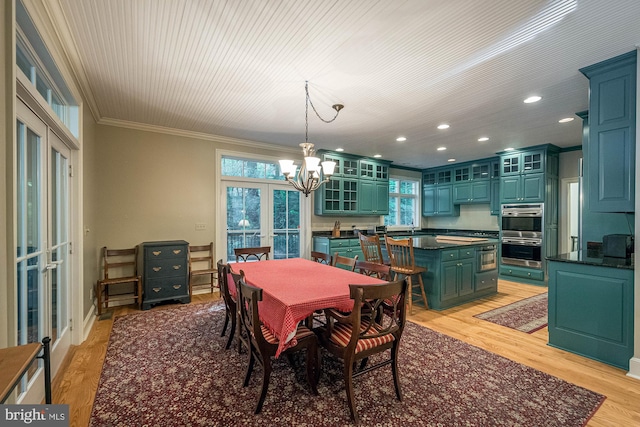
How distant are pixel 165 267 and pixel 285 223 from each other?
84.7 inches

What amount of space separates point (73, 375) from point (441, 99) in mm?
4203

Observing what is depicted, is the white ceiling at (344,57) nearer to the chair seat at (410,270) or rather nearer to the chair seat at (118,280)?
the chair seat at (410,270)

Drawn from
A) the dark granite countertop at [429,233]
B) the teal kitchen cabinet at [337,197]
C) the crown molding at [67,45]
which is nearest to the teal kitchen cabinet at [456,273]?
the dark granite countertop at [429,233]

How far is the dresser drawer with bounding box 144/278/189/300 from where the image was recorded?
13.0ft

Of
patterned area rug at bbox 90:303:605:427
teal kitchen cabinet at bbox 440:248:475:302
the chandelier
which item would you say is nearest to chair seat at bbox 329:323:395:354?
patterned area rug at bbox 90:303:605:427

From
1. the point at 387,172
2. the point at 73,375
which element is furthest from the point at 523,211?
the point at 73,375

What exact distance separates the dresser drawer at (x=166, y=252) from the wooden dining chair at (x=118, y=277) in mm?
320

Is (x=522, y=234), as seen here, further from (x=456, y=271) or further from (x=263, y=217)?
(x=263, y=217)

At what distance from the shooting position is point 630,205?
2.41m

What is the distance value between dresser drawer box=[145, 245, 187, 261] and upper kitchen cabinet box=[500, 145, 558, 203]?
5776 mm

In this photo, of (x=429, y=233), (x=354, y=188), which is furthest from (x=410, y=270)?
(x=429, y=233)

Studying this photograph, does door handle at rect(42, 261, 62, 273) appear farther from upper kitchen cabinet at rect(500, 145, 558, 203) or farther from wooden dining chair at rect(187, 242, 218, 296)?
upper kitchen cabinet at rect(500, 145, 558, 203)

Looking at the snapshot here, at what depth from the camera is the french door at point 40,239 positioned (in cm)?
176

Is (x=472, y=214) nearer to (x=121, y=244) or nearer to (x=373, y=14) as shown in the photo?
(x=373, y=14)
